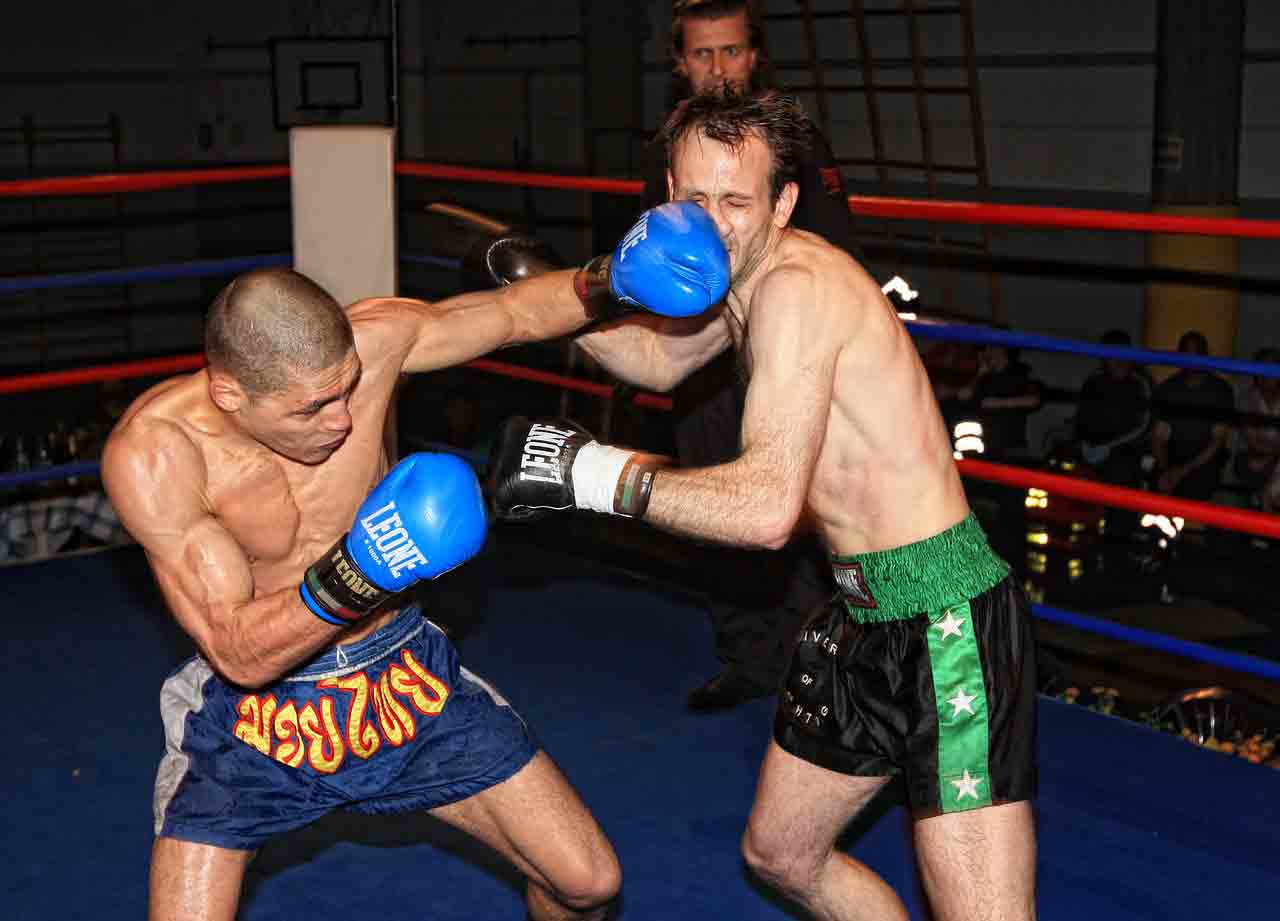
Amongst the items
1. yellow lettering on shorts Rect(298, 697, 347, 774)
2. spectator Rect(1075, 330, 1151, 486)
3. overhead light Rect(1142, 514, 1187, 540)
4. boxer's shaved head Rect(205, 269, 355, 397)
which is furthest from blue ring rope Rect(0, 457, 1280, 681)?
spectator Rect(1075, 330, 1151, 486)

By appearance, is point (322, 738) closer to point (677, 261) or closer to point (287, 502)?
point (287, 502)

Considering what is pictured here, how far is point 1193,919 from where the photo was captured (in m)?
2.41

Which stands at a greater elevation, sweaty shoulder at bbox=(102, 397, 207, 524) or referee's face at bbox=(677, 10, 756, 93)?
referee's face at bbox=(677, 10, 756, 93)

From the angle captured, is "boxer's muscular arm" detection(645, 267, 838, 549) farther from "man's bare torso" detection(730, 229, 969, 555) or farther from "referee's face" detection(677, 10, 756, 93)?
"referee's face" detection(677, 10, 756, 93)

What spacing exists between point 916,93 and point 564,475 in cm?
776

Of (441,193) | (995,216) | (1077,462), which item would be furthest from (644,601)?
(441,193)

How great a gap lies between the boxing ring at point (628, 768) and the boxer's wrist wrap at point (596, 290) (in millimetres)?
921

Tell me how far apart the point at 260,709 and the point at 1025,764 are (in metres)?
0.99

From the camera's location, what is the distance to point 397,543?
69.5 inches

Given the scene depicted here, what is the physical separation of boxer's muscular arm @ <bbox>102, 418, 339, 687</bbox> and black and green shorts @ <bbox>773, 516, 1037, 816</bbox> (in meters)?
0.65

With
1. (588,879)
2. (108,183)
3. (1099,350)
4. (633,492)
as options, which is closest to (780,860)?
(588,879)

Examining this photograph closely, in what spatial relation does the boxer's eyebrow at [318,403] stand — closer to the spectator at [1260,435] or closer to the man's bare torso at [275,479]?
the man's bare torso at [275,479]

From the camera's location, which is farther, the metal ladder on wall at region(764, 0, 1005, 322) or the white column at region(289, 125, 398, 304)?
the metal ladder on wall at region(764, 0, 1005, 322)

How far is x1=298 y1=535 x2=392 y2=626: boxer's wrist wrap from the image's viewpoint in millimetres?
1775
